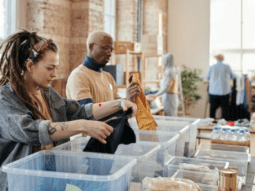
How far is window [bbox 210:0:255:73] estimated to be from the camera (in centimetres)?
873

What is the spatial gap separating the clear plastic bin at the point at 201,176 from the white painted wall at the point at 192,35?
7.51 metres

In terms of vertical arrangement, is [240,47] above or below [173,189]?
above

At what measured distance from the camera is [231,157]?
2072 mm

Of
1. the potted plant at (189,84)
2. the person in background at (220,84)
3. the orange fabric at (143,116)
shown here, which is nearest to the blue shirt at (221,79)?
the person in background at (220,84)

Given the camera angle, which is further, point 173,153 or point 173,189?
point 173,153

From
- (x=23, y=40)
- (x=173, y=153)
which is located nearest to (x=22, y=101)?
(x=23, y=40)

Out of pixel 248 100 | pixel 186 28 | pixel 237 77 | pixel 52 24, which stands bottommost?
pixel 248 100

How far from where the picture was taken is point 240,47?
8812 millimetres

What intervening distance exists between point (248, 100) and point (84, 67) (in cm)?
592

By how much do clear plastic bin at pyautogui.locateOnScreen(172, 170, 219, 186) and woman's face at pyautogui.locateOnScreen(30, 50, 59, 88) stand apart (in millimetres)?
722

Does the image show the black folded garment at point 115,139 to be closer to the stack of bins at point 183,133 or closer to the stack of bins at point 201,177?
the stack of bins at point 201,177

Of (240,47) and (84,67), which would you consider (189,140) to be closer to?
(84,67)

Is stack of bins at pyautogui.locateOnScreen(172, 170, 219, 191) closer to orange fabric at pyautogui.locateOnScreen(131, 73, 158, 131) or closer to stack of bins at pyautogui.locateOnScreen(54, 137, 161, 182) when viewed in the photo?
stack of bins at pyautogui.locateOnScreen(54, 137, 161, 182)

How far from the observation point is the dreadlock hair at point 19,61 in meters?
1.43
